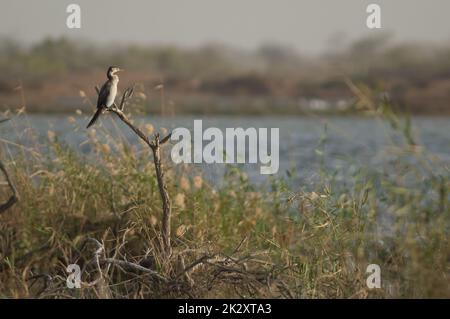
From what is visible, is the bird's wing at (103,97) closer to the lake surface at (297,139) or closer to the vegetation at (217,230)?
the vegetation at (217,230)

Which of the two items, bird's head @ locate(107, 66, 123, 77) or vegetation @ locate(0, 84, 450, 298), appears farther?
bird's head @ locate(107, 66, 123, 77)

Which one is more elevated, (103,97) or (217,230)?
(103,97)

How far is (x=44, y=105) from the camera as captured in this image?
2141 cm

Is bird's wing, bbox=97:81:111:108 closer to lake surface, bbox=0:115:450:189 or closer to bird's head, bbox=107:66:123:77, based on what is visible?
bird's head, bbox=107:66:123:77

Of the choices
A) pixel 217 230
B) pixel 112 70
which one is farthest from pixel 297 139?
pixel 112 70

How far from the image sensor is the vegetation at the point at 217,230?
157 inches

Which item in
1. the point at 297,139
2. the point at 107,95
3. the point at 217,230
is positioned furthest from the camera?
the point at 297,139

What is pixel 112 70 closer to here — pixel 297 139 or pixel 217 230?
pixel 217 230

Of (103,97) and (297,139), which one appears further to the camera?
(297,139)

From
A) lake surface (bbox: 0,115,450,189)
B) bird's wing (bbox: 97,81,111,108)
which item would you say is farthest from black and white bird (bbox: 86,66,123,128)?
lake surface (bbox: 0,115,450,189)

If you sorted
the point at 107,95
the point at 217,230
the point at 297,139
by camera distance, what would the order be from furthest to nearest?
1. the point at 297,139
2. the point at 217,230
3. the point at 107,95

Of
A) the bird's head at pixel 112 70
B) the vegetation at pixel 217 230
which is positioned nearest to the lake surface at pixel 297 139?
the vegetation at pixel 217 230

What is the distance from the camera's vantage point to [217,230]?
5.66m

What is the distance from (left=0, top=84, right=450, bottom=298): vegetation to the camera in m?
3.98
